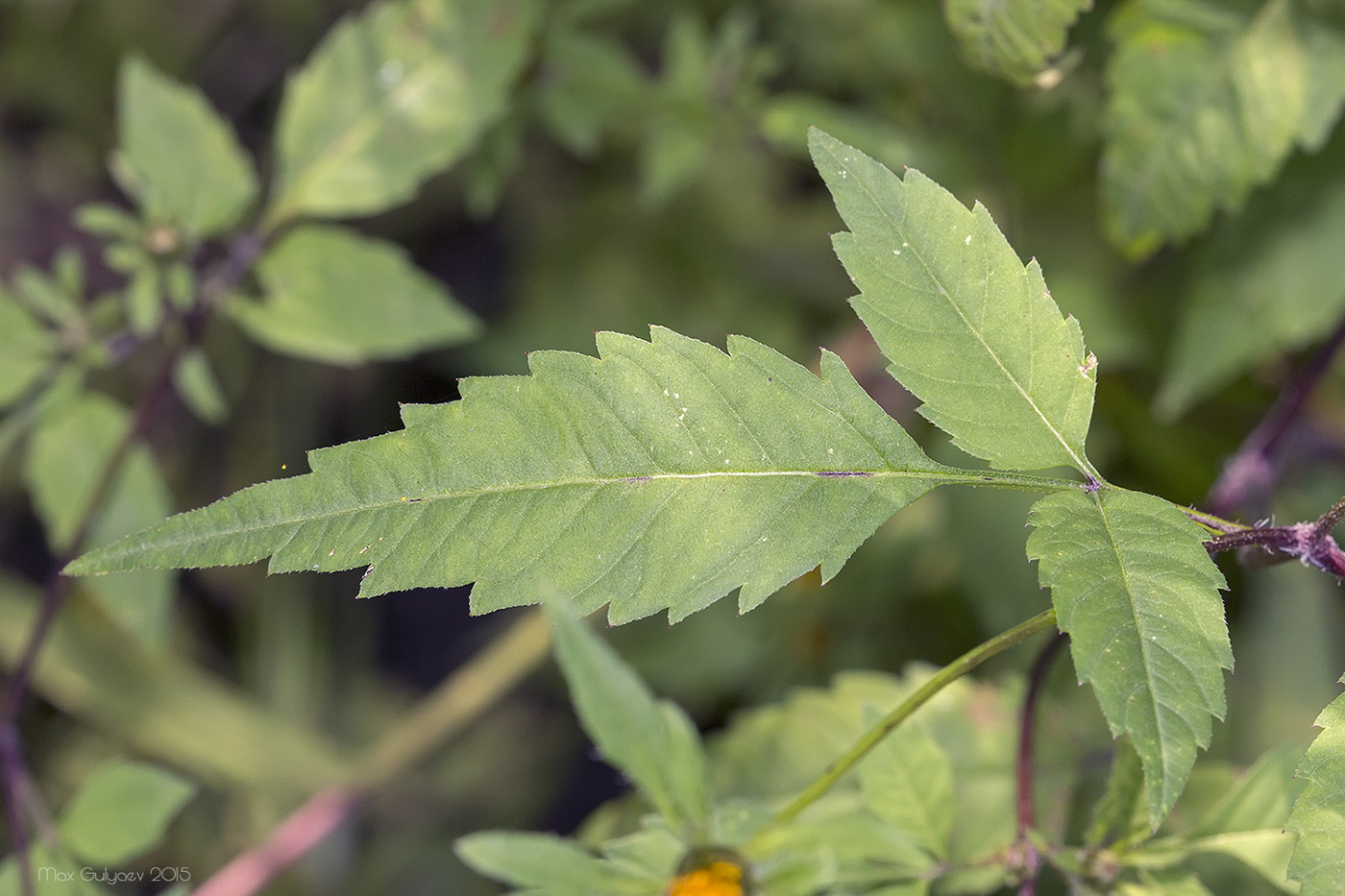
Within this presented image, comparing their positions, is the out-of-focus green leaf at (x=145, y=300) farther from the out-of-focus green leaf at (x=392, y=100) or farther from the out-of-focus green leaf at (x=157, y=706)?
the out-of-focus green leaf at (x=157, y=706)

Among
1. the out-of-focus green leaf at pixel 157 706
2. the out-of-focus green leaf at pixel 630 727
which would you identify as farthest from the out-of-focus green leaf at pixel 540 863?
the out-of-focus green leaf at pixel 157 706

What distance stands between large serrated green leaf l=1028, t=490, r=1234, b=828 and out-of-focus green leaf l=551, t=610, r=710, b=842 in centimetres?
36

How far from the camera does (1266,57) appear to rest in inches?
60.9

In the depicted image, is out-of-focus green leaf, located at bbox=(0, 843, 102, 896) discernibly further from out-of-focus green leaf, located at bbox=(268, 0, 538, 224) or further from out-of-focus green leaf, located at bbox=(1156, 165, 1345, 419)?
out-of-focus green leaf, located at bbox=(1156, 165, 1345, 419)

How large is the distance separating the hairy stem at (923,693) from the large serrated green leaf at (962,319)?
150mm

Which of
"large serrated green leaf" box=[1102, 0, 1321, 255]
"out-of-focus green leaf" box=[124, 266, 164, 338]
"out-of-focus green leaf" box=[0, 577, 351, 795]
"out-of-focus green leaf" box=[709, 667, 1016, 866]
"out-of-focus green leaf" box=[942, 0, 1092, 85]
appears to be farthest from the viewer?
"out-of-focus green leaf" box=[0, 577, 351, 795]

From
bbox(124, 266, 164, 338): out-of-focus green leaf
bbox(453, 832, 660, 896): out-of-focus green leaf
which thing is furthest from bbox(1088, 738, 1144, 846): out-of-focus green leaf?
bbox(124, 266, 164, 338): out-of-focus green leaf

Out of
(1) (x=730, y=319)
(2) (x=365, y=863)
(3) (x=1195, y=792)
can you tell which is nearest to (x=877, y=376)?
(1) (x=730, y=319)

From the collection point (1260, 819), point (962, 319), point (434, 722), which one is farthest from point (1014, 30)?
→ point (434, 722)

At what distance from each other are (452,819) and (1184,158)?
224 cm

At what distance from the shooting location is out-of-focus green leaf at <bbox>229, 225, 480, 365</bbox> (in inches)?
67.9

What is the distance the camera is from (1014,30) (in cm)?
134

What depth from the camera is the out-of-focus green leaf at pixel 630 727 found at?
2.81ft

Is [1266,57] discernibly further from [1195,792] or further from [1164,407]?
[1195,792]
